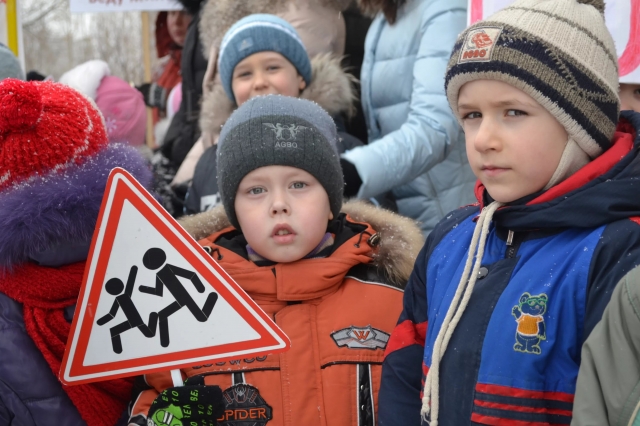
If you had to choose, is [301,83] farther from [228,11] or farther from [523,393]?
[523,393]

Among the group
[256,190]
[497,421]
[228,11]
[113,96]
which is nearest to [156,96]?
[113,96]

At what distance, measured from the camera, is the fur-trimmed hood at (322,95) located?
11.0 feet

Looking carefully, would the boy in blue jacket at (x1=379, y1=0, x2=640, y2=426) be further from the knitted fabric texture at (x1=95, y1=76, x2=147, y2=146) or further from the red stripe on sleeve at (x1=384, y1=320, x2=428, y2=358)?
the knitted fabric texture at (x1=95, y1=76, x2=147, y2=146)

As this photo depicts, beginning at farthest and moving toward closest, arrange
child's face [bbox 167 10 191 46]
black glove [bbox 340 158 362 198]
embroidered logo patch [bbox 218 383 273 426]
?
1. child's face [bbox 167 10 191 46]
2. black glove [bbox 340 158 362 198]
3. embroidered logo patch [bbox 218 383 273 426]

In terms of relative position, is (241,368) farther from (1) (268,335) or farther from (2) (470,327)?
(2) (470,327)

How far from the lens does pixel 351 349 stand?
7.38 ft

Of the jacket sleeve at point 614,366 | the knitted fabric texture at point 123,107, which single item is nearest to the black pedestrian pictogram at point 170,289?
the jacket sleeve at point 614,366

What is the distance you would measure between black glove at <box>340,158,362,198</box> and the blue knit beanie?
0.70 m

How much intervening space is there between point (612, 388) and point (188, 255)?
1.10 meters

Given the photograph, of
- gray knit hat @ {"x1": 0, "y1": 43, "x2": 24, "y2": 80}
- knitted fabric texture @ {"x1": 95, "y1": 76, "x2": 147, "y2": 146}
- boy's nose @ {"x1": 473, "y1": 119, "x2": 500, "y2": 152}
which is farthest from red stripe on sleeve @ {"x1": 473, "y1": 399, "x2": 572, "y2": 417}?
knitted fabric texture @ {"x1": 95, "y1": 76, "x2": 147, "y2": 146}

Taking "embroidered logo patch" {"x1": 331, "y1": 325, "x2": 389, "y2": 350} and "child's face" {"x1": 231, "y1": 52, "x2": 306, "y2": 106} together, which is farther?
"child's face" {"x1": 231, "y1": 52, "x2": 306, "y2": 106}

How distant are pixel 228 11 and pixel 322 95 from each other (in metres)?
0.82

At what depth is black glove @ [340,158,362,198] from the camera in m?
2.87

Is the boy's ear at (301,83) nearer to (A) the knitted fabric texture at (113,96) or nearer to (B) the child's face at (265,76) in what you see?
(B) the child's face at (265,76)
